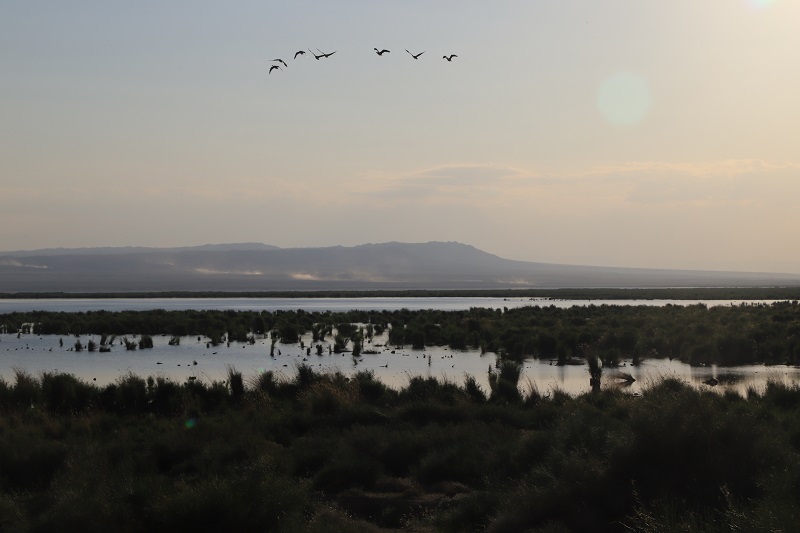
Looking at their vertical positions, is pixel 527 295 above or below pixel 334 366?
above

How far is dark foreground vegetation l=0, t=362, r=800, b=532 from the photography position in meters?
9.30

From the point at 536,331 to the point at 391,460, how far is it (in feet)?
89.5

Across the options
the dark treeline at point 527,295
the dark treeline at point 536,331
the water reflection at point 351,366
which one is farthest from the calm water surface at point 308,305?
the water reflection at point 351,366

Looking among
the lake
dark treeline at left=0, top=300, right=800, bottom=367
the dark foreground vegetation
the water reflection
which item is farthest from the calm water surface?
the dark foreground vegetation

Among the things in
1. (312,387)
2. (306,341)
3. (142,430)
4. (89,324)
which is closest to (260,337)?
(306,341)

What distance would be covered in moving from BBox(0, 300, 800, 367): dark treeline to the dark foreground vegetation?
11.7 metres

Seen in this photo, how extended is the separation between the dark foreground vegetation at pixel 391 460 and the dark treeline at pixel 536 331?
1170cm

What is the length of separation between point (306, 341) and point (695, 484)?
32.2 metres

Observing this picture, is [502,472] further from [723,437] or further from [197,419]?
[197,419]

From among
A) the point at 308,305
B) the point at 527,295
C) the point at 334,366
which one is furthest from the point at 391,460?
the point at 527,295

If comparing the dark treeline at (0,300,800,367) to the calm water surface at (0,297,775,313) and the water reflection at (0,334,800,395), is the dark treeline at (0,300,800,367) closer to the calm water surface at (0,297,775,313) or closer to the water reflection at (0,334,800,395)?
the water reflection at (0,334,800,395)

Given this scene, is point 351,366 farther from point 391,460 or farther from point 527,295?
point 527,295

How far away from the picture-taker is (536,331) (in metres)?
40.0

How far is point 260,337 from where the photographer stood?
43062 mm
